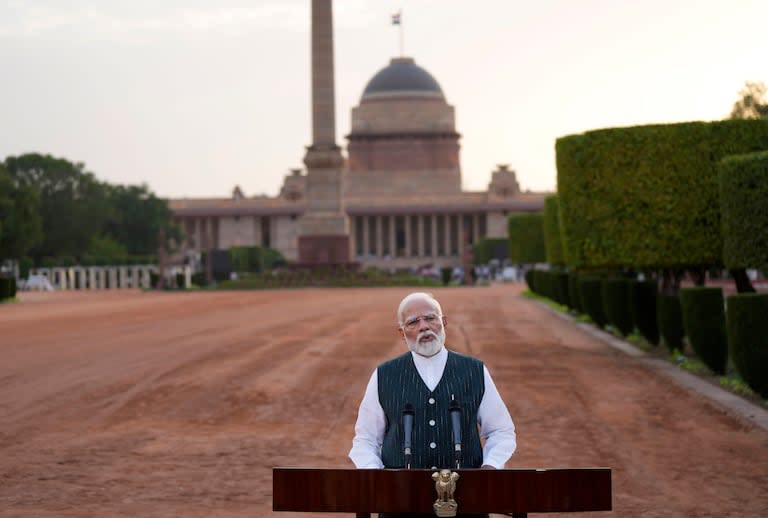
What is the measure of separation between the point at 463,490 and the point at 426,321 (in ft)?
3.02

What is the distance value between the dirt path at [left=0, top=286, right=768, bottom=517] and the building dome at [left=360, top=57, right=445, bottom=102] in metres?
128

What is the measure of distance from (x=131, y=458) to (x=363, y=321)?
26.4m

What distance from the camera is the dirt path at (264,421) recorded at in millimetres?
11938

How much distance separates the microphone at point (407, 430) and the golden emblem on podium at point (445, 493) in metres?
0.53

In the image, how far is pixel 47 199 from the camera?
116 metres

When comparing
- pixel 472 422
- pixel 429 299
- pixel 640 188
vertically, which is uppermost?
pixel 640 188

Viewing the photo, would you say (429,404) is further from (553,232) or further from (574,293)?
(553,232)

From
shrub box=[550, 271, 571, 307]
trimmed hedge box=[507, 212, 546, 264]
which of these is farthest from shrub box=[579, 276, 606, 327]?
trimmed hedge box=[507, 212, 546, 264]

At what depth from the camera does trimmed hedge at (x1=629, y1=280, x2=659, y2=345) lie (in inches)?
1182

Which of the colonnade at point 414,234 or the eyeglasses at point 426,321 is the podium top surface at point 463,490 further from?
the colonnade at point 414,234

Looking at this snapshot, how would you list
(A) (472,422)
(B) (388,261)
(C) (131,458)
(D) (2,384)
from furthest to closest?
(B) (388,261), (D) (2,384), (C) (131,458), (A) (472,422)

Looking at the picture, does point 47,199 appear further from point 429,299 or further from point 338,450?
point 429,299

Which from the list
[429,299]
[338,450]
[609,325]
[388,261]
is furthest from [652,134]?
[388,261]

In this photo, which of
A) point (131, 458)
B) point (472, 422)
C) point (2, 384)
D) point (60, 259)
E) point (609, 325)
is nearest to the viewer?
point (472, 422)
